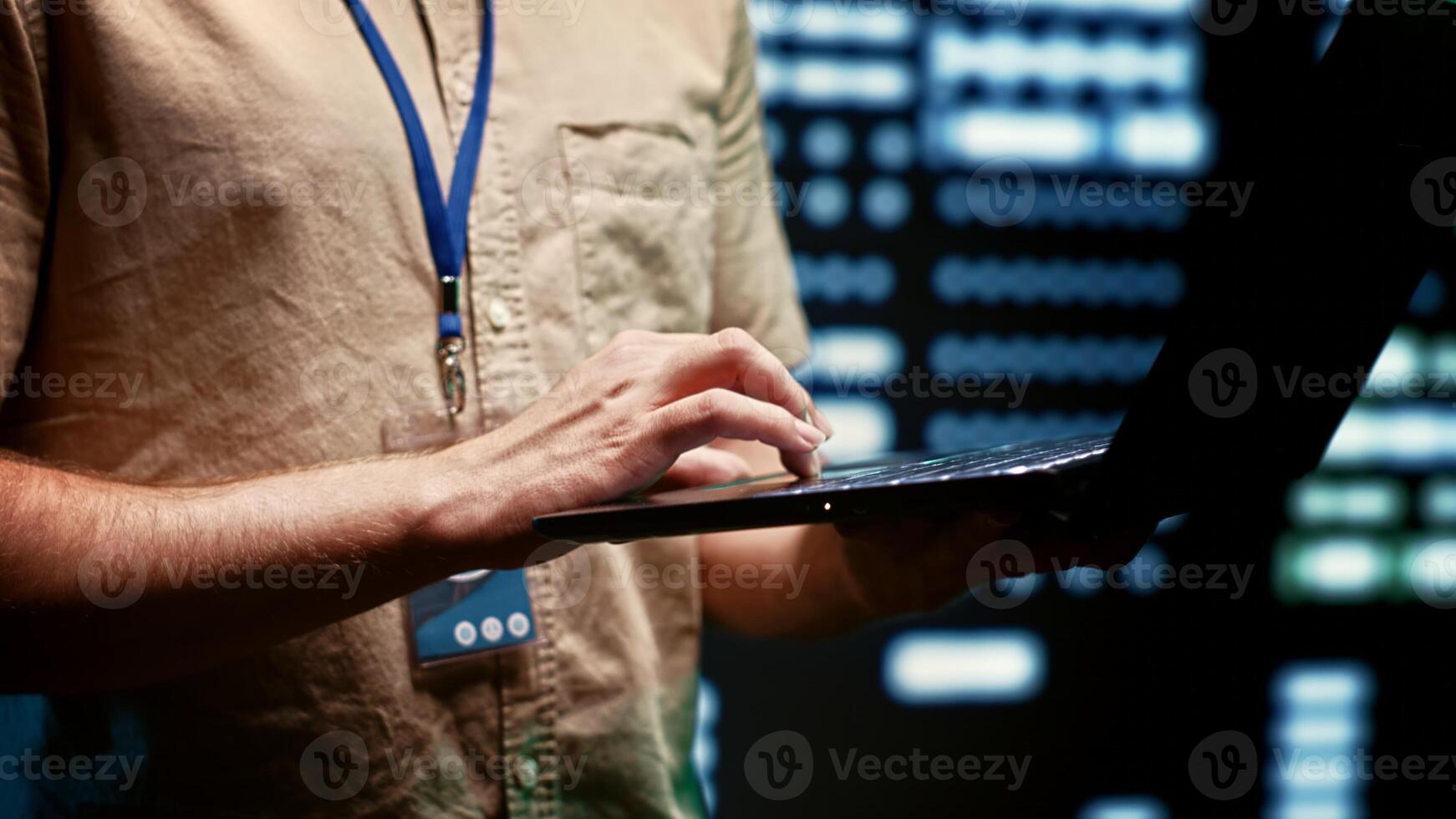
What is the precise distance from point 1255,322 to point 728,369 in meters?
0.28

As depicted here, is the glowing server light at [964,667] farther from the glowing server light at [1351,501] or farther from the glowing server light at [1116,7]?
the glowing server light at [1116,7]

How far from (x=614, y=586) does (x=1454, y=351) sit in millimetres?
1589

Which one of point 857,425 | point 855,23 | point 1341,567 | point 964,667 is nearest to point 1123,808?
point 964,667

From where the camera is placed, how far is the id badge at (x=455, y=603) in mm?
771

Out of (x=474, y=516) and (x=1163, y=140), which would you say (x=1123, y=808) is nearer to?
(x=1163, y=140)

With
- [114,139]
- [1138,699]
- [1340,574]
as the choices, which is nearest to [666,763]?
[114,139]

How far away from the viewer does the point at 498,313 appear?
2.73 feet

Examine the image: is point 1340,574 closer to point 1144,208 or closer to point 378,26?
point 1144,208

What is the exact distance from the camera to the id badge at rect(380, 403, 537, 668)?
0.77 m

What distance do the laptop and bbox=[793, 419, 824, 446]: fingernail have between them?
8 cm

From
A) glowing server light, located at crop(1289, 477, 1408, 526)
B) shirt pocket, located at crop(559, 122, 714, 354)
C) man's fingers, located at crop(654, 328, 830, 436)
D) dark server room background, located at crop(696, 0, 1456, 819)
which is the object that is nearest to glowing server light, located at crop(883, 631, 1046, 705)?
dark server room background, located at crop(696, 0, 1456, 819)

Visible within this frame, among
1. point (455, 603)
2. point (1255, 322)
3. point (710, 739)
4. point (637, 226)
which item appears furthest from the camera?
point (710, 739)

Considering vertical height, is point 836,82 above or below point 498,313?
above

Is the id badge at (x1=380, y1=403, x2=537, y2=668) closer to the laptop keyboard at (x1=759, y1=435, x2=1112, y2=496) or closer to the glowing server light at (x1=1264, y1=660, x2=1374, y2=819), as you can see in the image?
the laptop keyboard at (x1=759, y1=435, x2=1112, y2=496)
